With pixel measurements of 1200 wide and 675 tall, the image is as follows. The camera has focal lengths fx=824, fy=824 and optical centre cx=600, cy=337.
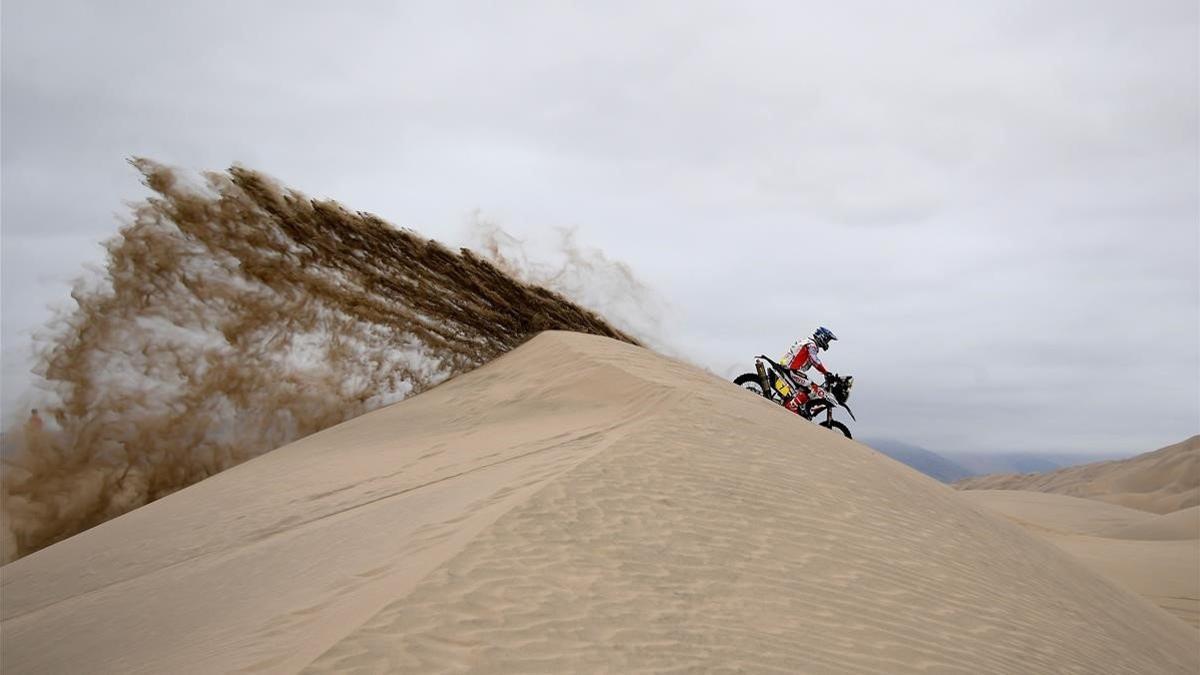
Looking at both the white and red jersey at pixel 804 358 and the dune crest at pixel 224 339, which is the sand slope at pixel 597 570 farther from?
the white and red jersey at pixel 804 358

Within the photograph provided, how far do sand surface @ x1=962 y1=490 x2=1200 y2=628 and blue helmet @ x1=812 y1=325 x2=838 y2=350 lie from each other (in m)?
3.03

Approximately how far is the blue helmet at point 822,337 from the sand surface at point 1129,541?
303 cm

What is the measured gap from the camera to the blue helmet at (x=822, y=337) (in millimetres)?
12359

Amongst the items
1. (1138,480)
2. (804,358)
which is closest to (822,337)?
(804,358)

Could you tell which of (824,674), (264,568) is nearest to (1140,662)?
(824,674)

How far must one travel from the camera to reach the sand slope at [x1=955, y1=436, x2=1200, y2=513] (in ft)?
83.1

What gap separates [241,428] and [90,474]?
5.91ft

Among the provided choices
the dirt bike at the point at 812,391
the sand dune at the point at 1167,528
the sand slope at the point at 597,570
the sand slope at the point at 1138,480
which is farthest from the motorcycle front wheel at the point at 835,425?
the sand slope at the point at 1138,480

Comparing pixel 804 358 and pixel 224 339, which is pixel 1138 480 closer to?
pixel 804 358

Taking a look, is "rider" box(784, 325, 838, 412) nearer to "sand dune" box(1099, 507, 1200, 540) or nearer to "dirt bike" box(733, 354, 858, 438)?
"dirt bike" box(733, 354, 858, 438)

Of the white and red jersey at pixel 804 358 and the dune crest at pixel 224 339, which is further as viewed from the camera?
the white and red jersey at pixel 804 358

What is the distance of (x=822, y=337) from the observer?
488 inches

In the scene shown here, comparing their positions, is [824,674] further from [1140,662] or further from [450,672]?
[1140,662]

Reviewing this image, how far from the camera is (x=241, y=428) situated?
11031 millimetres
